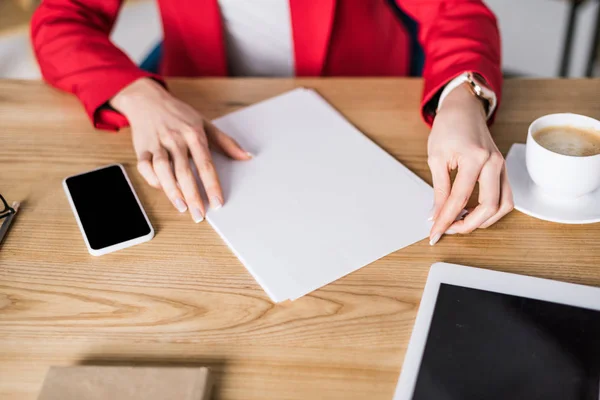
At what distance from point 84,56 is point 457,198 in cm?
62

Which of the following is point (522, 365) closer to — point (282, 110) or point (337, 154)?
point (337, 154)

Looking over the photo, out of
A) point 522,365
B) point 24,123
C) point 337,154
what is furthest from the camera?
point 24,123

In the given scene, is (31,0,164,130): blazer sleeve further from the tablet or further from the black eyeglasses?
the tablet

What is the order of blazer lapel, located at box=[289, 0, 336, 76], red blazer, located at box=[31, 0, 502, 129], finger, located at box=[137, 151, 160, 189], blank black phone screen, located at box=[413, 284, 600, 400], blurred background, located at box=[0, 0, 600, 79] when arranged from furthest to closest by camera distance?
1. blurred background, located at box=[0, 0, 600, 79]
2. blazer lapel, located at box=[289, 0, 336, 76]
3. red blazer, located at box=[31, 0, 502, 129]
4. finger, located at box=[137, 151, 160, 189]
5. blank black phone screen, located at box=[413, 284, 600, 400]

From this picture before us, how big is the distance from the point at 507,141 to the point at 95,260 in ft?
1.79

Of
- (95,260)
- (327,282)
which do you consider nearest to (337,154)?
(327,282)

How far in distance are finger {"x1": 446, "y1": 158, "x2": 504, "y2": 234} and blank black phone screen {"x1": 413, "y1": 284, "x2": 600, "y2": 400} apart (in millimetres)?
92

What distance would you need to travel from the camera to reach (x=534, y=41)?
2342mm

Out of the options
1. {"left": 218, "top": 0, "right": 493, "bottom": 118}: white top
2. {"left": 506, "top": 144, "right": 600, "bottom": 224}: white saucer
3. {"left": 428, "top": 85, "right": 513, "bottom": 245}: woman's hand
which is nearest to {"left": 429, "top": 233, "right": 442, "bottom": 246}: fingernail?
{"left": 428, "top": 85, "right": 513, "bottom": 245}: woman's hand

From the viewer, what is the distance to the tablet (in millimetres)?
473

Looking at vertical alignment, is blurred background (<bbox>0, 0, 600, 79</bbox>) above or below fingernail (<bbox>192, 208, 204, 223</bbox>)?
below

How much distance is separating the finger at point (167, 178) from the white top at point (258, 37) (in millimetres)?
468

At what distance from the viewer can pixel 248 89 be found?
0.90 metres

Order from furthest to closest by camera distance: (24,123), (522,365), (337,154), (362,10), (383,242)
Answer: (362,10)
(24,123)
(337,154)
(383,242)
(522,365)
